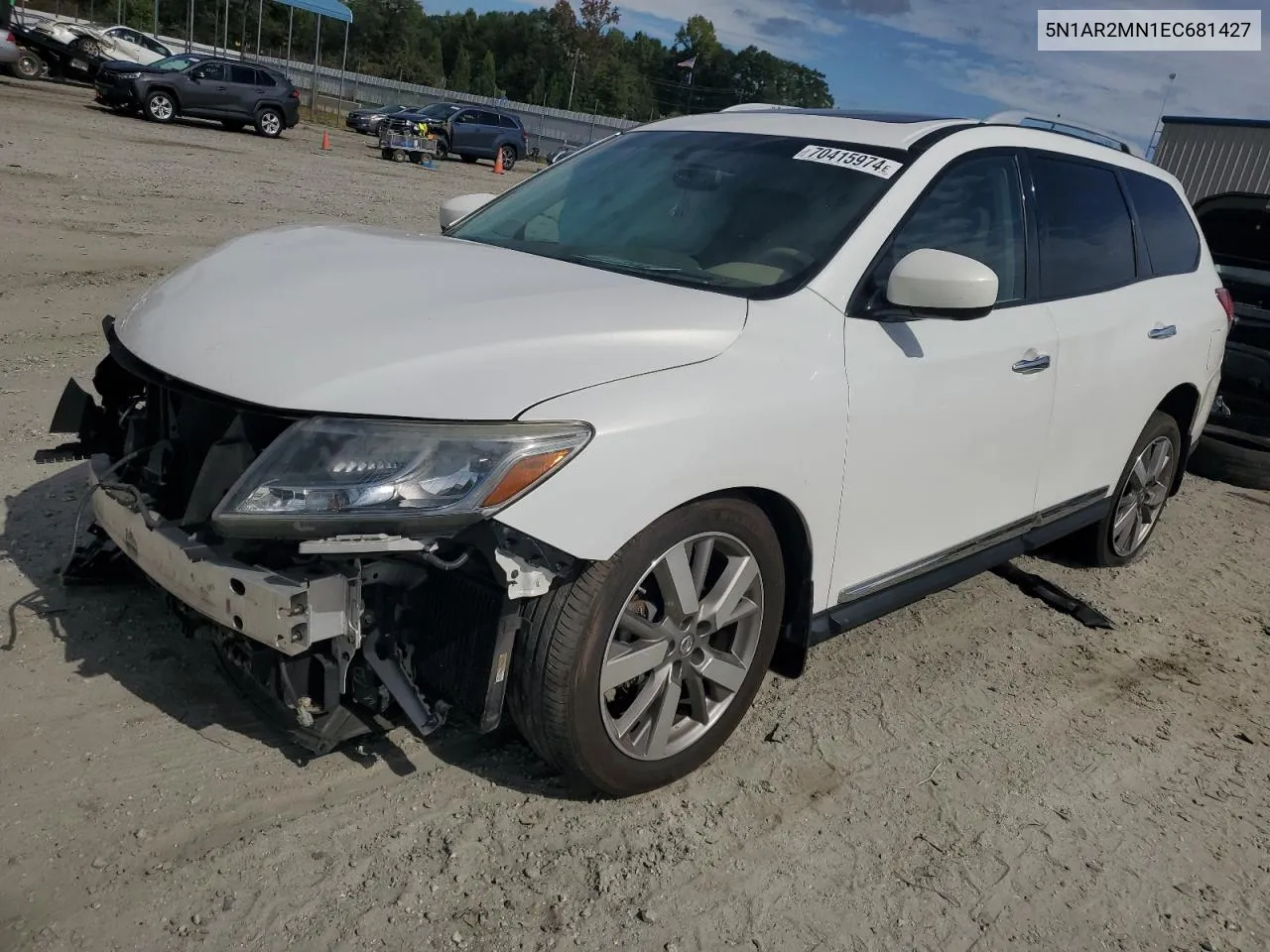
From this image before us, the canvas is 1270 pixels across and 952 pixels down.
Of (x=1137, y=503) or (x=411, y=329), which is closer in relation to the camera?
(x=411, y=329)

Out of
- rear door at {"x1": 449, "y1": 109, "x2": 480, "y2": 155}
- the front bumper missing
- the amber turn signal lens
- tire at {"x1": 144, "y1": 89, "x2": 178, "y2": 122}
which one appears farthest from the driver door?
rear door at {"x1": 449, "y1": 109, "x2": 480, "y2": 155}

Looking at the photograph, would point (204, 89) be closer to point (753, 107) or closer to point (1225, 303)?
point (753, 107)

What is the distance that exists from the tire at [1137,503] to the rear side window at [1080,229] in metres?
0.86

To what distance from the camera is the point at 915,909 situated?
2570 millimetres

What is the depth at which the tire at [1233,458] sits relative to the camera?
686 centimetres

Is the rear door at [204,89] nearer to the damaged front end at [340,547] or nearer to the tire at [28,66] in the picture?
the tire at [28,66]

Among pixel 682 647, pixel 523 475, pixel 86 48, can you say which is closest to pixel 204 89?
pixel 86 48

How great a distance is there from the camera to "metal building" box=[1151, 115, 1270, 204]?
19.2 meters

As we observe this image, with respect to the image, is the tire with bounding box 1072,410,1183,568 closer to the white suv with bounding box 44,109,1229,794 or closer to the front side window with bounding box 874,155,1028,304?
the white suv with bounding box 44,109,1229,794

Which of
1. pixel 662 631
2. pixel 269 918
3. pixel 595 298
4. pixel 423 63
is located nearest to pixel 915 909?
pixel 662 631

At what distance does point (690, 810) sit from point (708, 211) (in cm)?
190

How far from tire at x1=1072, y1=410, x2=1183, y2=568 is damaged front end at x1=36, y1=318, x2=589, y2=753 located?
3.47 metres

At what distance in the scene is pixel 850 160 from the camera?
3.32 metres

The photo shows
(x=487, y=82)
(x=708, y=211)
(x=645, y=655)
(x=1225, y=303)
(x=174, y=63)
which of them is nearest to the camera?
(x=645, y=655)
